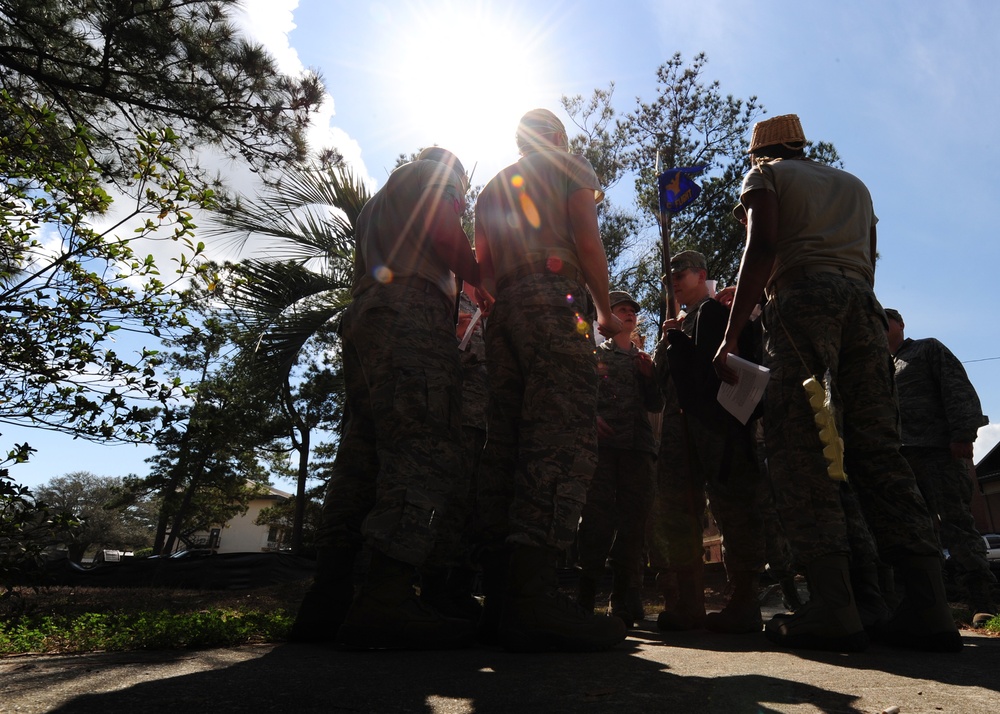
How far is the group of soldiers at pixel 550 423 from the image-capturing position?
7.05 ft

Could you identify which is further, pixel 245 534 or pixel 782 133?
pixel 245 534

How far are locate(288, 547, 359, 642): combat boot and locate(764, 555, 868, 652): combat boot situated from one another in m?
1.63

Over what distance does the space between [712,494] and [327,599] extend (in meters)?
2.02

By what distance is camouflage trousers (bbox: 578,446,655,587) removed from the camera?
4.12 m

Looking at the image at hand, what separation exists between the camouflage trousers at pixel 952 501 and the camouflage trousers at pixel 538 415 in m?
3.66

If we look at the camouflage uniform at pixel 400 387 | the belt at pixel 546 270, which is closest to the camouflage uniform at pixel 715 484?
the belt at pixel 546 270

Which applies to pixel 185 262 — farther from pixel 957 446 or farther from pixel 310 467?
pixel 310 467

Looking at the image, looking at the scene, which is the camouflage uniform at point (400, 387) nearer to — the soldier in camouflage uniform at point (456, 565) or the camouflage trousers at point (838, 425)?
the soldier in camouflage uniform at point (456, 565)

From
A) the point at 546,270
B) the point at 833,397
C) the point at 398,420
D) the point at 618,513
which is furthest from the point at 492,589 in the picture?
the point at 618,513

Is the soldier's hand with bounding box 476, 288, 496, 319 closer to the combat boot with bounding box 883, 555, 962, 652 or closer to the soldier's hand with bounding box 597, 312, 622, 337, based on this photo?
the soldier's hand with bounding box 597, 312, 622, 337

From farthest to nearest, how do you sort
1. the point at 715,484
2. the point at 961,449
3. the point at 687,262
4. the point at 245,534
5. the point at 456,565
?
the point at 245,534
the point at 961,449
the point at 687,262
the point at 715,484
the point at 456,565

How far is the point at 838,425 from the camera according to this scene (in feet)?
7.78

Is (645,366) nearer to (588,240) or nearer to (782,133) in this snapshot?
(782,133)

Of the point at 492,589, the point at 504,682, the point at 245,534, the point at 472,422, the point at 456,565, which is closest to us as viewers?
the point at 504,682
